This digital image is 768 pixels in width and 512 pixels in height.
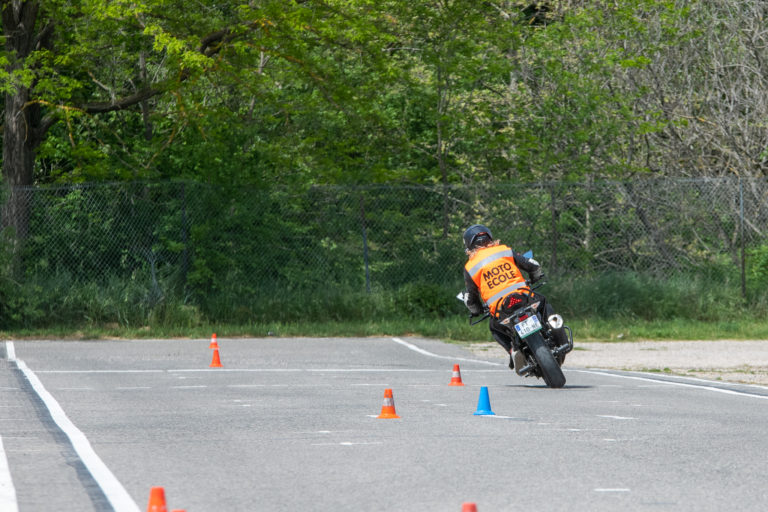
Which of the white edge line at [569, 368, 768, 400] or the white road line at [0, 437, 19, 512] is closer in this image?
the white road line at [0, 437, 19, 512]

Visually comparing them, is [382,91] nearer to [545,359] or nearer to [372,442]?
[545,359]

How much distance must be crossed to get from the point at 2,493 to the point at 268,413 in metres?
4.15

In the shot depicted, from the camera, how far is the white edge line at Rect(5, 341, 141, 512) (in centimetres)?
650

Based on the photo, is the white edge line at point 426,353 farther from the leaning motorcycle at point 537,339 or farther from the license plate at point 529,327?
the license plate at point 529,327

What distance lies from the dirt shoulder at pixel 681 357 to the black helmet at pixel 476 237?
378 centimetres

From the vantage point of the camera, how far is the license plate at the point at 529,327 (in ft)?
40.5

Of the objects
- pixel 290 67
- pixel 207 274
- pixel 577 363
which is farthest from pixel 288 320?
pixel 577 363

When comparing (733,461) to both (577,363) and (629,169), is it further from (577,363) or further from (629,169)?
(629,169)

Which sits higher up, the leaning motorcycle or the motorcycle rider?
the motorcycle rider

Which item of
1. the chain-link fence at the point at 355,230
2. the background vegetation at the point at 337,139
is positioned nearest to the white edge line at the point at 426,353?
the background vegetation at the point at 337,139

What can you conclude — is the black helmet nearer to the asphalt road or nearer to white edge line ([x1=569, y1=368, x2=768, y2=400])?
the asphalt road

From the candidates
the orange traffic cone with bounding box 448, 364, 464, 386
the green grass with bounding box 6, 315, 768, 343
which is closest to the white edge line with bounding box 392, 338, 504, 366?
the green grass with bounding box 6, 315, 768, 343

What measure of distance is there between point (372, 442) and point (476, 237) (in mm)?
4673

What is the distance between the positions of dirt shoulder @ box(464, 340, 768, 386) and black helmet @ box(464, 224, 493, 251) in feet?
12.4
